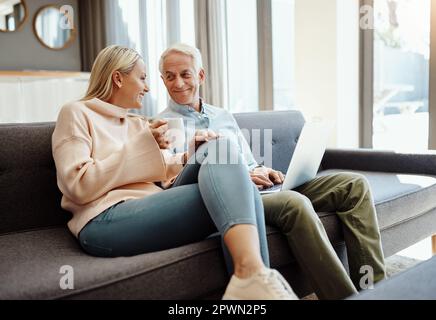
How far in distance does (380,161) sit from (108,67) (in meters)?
1.48

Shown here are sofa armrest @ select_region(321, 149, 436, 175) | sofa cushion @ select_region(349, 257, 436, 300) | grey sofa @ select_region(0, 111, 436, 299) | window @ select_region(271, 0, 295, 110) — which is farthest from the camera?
window @ select_region(271, 0, 295, 110)

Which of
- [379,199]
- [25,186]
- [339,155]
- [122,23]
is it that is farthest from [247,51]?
[25,186]

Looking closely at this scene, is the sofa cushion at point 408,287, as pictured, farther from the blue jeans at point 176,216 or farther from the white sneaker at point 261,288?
the blue jeans at point 176,216

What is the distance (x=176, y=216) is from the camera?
121 centimetres

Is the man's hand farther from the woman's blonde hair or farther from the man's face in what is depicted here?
the woman's blonde hair

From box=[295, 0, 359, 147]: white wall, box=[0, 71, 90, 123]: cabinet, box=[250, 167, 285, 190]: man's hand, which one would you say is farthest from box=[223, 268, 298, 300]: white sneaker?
box=[0, 71, 90, 123]: cabinet

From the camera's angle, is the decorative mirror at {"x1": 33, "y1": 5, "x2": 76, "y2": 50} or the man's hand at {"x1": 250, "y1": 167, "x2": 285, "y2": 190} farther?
the decorative mirror at {"x1": 33, "y1": 5, "x2": 76, "y2": 50}

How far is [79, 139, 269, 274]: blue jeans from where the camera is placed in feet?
3.85

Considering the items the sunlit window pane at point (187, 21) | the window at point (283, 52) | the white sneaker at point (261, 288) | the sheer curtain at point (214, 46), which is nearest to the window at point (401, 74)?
the window at point (283, 52)

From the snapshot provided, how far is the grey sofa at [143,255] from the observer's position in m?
1.07

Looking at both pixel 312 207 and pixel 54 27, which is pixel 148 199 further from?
pixel 54 27

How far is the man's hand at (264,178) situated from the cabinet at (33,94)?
3.31m

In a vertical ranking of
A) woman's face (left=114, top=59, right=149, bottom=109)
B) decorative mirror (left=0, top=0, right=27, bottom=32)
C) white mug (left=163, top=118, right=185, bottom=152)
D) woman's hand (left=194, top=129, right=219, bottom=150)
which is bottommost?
woman's hand (left=194, top=129, right=219, bottom=150)

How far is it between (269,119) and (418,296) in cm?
151
